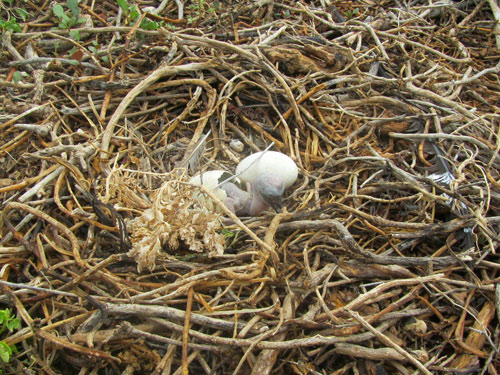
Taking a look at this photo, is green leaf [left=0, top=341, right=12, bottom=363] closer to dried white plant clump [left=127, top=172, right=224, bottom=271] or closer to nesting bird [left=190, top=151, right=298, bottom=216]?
dried white plant clump [left=127, top=172, right=224, bottom=271]

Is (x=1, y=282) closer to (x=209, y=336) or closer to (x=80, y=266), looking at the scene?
(x=80, y=266)

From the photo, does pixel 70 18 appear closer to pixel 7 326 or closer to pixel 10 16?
pixel 10 16

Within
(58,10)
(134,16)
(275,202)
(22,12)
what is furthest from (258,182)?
(22,12)

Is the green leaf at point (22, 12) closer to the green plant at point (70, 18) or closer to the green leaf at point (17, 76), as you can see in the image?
the green plant at point (70, 18)

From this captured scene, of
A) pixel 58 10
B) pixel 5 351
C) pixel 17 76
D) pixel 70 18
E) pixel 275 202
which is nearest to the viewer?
pixel 5 351

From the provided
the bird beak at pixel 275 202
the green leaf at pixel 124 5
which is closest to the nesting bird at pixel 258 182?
the bird beak at pixel 275 202

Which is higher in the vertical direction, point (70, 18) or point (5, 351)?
point (70, 18)

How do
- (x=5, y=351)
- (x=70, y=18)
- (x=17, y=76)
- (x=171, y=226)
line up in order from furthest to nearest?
(x=70, y=18) < (x=17, y=76) < (x=171, y=226) < (x=5, y=351)
